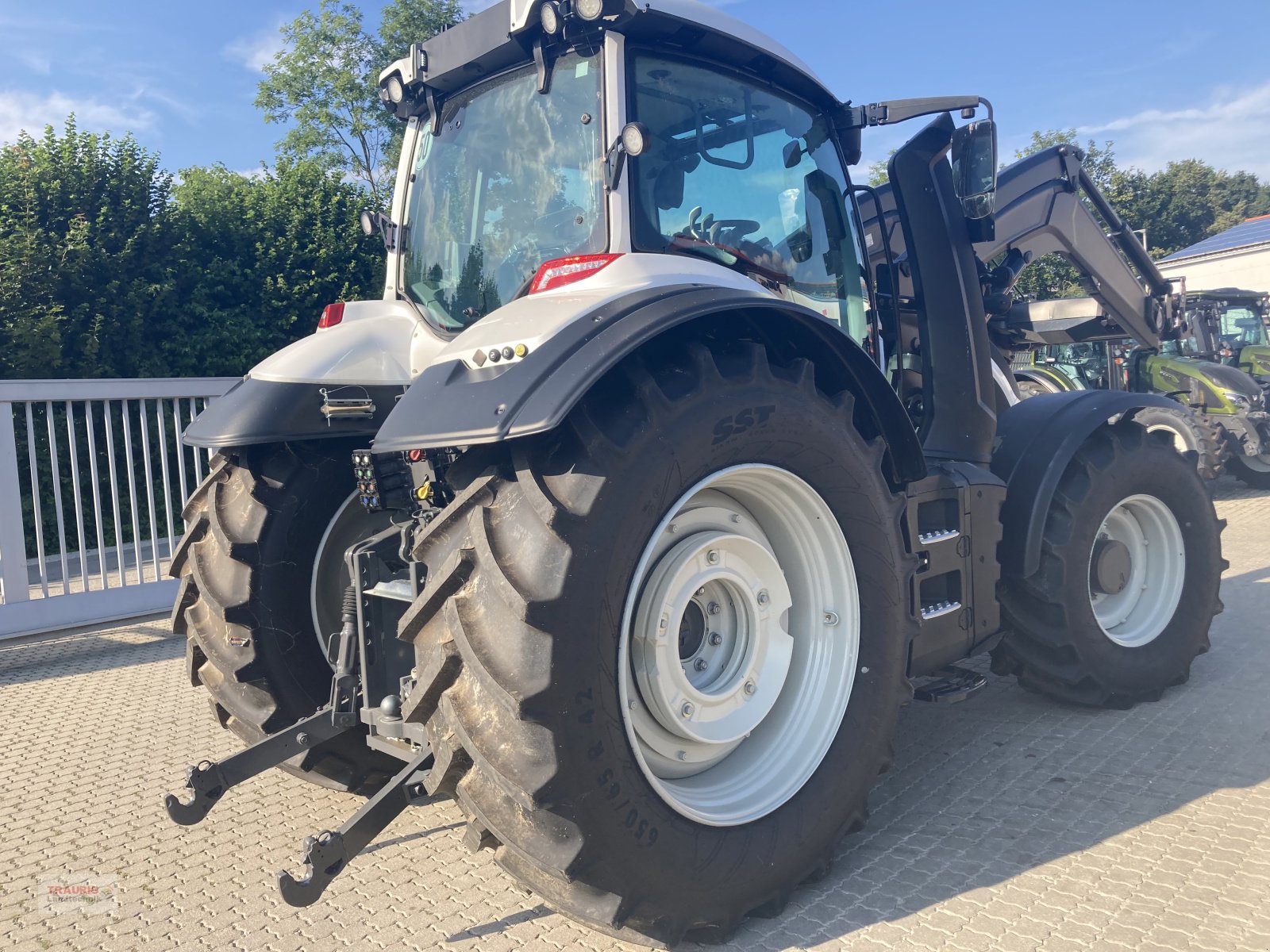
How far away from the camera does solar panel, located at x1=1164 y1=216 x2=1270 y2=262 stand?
2702 cm

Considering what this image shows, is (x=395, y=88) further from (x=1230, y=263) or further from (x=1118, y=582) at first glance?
(x=1230, y=263)

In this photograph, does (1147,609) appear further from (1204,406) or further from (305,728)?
(1204,406)

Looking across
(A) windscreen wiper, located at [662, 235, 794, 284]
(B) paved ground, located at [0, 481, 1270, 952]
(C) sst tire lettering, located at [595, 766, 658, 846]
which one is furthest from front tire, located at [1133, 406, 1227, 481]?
(C) sst tire lettering, located at [595, 766, 658, 846]

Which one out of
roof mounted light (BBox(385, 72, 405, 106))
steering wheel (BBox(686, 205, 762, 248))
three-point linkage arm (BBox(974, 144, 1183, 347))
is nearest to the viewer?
steering wheel (BBox(686, 205, 762, 248))

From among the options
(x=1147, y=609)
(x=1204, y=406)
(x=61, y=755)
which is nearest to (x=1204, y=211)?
(x=1204, y=406)

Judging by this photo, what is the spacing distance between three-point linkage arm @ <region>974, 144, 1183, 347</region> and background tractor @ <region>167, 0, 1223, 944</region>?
1.17 metres

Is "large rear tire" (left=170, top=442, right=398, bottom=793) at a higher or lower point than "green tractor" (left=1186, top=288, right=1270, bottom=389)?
lower

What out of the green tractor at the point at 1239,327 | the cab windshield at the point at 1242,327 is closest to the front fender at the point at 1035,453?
the green tractor at the point at 1239,327

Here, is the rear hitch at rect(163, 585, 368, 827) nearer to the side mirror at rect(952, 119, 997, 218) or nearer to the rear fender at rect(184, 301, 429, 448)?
the rear fender at rect(184, 301, 429, 448)

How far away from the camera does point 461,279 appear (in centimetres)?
329

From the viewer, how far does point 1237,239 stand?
92.0ft

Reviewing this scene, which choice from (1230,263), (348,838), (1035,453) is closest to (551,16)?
(348,838)

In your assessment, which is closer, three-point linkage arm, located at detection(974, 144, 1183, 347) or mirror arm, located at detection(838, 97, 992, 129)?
mirror arm, located at detection(838, 97, 992, 129)

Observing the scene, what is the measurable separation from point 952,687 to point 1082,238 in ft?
10.5
